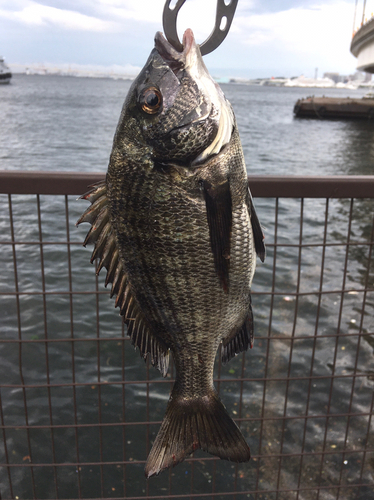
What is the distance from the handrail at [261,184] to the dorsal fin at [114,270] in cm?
52

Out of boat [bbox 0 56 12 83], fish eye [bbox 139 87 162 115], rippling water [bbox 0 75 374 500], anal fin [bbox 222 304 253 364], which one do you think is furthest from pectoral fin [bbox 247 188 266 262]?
boat [bbox 0 56 12 83]

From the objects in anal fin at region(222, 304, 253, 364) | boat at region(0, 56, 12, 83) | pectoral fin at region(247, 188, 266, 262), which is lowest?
anal fin at region(222, 304, 253, 364)

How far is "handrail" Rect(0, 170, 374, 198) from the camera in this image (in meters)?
2.19

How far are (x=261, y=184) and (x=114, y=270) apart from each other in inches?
38.2

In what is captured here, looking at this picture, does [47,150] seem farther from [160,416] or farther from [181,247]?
[181,247]

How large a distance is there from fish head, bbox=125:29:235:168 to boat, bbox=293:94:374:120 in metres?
52.2

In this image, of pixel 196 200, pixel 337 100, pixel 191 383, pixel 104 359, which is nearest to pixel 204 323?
pixel 191 383

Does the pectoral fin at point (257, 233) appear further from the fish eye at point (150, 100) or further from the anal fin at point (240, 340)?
the fish eye at point (150, 100)

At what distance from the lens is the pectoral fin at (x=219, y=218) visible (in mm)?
1449

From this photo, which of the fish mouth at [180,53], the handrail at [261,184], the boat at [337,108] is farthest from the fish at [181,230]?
the boat at [337,108]

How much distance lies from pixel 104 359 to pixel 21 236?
6.08 meters

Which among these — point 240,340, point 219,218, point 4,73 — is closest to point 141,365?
point 240,340

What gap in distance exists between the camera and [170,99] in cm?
147

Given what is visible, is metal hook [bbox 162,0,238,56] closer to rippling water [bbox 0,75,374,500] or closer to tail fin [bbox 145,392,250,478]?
rippling water [bbox 0,75,374,500]
